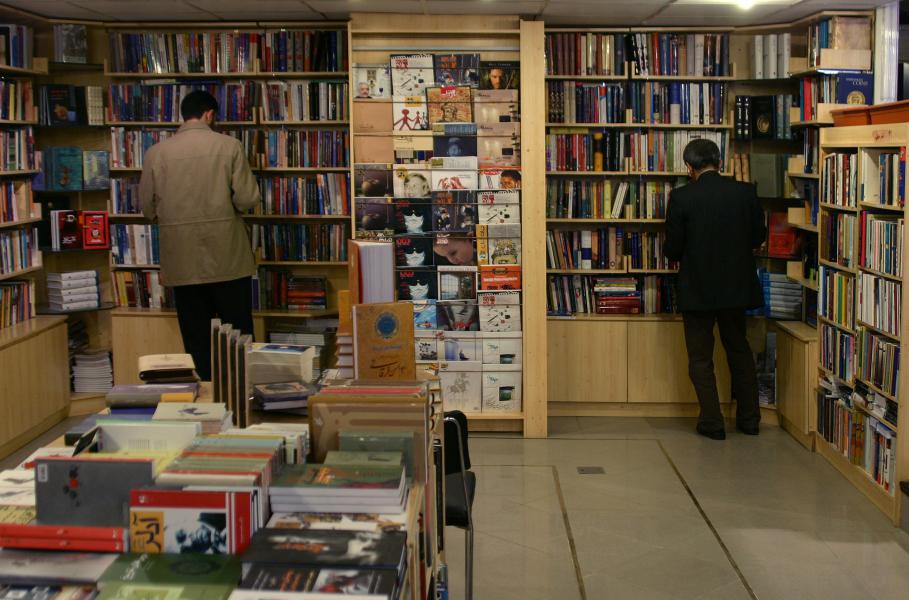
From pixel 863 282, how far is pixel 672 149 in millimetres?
2225

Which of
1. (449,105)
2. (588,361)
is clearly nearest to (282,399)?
(449,105)

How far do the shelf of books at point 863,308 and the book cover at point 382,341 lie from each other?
2.74 metres

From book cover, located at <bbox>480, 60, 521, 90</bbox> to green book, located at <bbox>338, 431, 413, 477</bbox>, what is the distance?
4.15 meters

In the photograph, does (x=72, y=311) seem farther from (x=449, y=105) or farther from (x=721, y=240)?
(x=721, y=240)

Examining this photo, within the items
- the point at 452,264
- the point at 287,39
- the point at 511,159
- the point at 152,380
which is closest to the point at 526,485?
the point at 452,264

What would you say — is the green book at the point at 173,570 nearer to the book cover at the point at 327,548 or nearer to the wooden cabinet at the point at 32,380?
the book cover at the point at 327,548

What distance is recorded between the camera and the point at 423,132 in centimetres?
675

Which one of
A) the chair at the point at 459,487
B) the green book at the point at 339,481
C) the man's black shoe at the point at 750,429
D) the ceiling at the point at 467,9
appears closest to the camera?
the green book at the point at 339,481

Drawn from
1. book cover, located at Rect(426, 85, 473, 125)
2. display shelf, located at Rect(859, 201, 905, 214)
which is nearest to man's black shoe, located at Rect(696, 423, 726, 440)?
display shelf, located at Rect(859, 201, 905, 214)

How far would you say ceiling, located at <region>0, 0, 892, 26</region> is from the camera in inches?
259

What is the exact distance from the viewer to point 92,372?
7.59 m

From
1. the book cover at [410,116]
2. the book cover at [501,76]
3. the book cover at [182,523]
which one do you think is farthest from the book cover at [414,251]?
the book cover at [182,523]

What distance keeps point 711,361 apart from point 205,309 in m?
3.25

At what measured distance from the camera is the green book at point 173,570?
228cm
